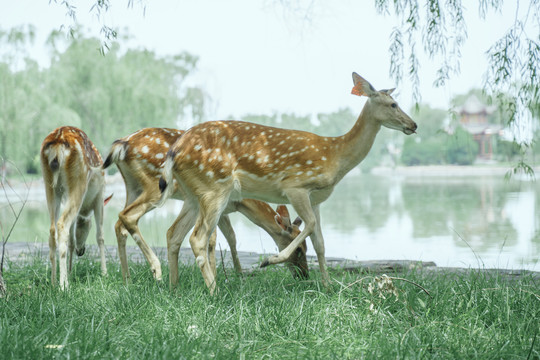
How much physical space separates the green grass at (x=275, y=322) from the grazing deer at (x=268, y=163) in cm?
47

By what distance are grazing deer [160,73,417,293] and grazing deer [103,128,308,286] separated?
0.92 feet

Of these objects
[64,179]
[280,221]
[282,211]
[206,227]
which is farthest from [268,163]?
[64,179]

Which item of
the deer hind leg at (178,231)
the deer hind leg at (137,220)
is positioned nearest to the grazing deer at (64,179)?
the deer hind leg at (137,220)

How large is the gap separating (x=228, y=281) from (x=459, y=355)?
193 cm

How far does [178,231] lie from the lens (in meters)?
4.27

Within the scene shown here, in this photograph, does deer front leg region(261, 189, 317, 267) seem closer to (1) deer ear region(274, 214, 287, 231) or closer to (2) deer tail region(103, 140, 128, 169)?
(1) deer ear region(274, 214, 287, 231)

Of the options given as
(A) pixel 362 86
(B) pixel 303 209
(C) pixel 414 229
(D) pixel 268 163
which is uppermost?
(A) pixel 362 86

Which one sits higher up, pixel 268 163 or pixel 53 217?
pixel 268 163

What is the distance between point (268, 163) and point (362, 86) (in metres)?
0.86

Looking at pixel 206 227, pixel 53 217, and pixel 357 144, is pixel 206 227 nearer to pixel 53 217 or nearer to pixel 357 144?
pixel 357 144

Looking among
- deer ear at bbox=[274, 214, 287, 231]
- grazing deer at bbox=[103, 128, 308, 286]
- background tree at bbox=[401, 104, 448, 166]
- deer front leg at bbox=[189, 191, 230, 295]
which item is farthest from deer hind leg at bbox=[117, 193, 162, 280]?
background tree at bbox=[401, 104, 448, 166]

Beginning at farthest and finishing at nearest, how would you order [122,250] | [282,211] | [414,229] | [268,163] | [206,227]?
1. [414,229]
2. [282,211]
3. [122,250]
4. [268,163]
5. [206,227]

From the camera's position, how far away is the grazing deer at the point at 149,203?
4.48 meters

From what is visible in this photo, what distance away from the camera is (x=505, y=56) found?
4.83 meters
